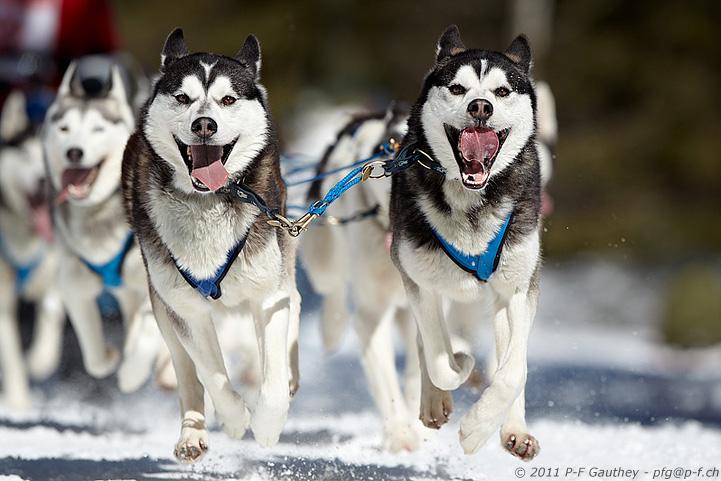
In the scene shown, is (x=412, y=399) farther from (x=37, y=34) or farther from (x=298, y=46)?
(x=298, y=46)

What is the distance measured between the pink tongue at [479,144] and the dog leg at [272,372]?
0.83 meters

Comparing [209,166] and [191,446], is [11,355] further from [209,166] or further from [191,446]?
[209,166]

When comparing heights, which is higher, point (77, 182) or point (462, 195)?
point (462, 195)

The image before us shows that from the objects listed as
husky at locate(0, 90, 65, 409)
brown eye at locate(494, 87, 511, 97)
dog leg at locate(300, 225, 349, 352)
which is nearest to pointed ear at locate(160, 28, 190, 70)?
brown eye at locate(494, 87, 511, 97)

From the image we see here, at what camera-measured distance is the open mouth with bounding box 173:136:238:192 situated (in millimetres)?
3332

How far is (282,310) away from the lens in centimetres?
361

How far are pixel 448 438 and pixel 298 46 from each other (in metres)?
12.9

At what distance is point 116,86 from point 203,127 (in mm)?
1916

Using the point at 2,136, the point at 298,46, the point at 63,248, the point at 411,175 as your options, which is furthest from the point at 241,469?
the point at 298,46

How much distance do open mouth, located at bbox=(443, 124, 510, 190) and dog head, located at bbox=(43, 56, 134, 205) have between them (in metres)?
2.02

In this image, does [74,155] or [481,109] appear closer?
[481,109]

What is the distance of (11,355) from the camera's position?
6.54m

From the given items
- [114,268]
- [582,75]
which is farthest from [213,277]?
[582,75]

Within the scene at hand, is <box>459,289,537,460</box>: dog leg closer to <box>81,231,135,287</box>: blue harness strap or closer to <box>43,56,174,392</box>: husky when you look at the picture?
<box>43,56,174,392</box>: husky
